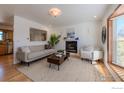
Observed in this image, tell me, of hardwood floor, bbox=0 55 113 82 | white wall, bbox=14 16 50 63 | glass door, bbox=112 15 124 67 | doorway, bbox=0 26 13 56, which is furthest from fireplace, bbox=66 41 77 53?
doorway, bbox=0 26 13 56

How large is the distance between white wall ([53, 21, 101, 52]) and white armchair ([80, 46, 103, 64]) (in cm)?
24

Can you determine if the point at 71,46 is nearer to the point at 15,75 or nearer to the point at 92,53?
the point at 92,53

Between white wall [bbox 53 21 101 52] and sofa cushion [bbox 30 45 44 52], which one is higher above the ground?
white wall [bbox 53 21 101 52]

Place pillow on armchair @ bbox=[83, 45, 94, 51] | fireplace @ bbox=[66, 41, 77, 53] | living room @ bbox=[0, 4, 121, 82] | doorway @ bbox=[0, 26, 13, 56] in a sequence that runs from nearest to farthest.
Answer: living room @ bbox=[0, 4, 121, 82] → fireplace @ bbox=[66, 41, 77, 53] → pillow on armchair @ bbox=[83, 45, 94, 51] → doorway @ bbox=[0, 26, 13, 56]

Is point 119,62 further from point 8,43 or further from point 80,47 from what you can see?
point 8,43

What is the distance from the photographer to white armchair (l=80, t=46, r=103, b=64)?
327 cm

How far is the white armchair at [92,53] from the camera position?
327 centimetres

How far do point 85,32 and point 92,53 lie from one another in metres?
0.92

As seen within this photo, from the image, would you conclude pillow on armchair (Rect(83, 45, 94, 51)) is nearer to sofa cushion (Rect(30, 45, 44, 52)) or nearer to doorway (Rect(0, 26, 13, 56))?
sofa cushion (Rect(30, 45, 44, 52))

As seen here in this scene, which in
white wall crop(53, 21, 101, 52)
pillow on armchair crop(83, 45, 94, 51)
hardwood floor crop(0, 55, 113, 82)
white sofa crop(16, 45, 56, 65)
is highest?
white wall crop(53, 21, 101, 52)

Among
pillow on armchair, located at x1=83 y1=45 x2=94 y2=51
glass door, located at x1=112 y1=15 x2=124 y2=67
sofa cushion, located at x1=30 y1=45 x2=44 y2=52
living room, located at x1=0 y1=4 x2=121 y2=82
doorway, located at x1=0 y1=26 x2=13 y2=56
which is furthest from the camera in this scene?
doorway, located at x1=0 y1=26 x2=13 y2=56

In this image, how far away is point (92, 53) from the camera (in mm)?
3271

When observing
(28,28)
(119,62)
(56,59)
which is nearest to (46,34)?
(28,28)
